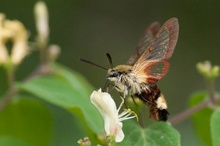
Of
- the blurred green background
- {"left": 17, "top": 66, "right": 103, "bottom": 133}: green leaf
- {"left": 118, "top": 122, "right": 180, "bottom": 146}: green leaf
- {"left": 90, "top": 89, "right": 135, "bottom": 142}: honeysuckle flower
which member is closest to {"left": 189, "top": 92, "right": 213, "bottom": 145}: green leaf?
{"left": 17, "top": 66, "right": 103, "bottom": 133}: green leaf

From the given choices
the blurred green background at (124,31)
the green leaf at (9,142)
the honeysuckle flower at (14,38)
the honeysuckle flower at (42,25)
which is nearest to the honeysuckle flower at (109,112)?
the green leaf at (9,142)

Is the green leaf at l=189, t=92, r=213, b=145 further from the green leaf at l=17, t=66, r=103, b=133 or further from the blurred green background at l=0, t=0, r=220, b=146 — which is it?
the blurred green background at l=0, t=0, r=220, b=146

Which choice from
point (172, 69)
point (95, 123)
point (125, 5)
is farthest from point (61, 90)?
point (125, 5)

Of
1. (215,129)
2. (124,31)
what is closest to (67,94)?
(215,129)

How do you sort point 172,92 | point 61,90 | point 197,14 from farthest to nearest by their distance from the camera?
point 197,14
point 172,92
point 61,90

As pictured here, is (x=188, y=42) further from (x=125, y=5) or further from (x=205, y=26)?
(x=125, y=5)
